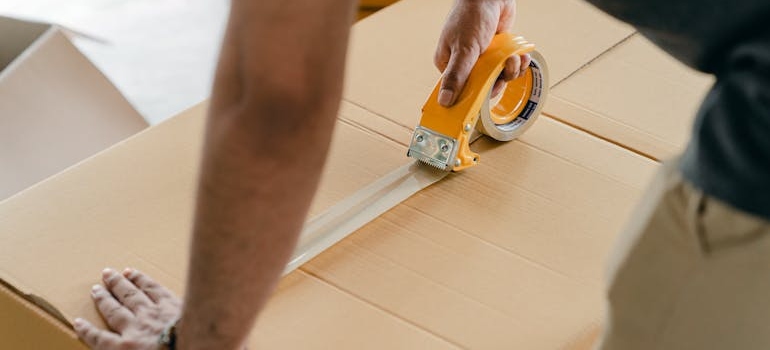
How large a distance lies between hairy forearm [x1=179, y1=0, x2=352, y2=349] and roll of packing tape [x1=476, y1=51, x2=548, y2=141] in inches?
30.3

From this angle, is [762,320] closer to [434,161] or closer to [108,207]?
[434,161]

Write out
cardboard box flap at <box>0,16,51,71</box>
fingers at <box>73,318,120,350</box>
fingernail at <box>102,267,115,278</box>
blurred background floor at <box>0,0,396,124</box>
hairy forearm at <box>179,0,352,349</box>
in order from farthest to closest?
1. blurred background floor at <box>0,0,396,124</box>
2. cardboard box flap at <box>0,16,51,71</box>
3. fingernail at <box>102,267,115,278</box>
4. fingers at <box>73,318,120,350</box>
5. hairy forearm at <box>179,0,352,349</box>

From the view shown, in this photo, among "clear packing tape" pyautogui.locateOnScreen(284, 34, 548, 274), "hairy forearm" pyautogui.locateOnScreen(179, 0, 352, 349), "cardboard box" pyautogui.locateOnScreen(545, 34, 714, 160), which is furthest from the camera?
"cardboard box" pyautogui.locateOnScreen(545, 34, 714, 160)

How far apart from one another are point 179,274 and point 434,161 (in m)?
0.43

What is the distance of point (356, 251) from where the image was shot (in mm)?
1273

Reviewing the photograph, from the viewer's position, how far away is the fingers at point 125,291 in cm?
114

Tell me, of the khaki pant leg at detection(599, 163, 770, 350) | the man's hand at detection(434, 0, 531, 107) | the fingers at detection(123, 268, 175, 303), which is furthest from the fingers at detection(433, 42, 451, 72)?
the khaki pant leg at detection(599, 163, 770, 350)

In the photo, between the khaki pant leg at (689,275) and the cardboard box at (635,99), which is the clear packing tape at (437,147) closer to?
the cardboard box at (635,99)

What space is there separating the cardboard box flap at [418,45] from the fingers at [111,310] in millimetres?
558

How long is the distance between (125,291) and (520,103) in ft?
2.44

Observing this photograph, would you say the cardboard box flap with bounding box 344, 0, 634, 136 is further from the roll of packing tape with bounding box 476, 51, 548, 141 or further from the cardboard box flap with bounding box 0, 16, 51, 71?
the cardboard box flap with bounding box 0, 16, 51, 71

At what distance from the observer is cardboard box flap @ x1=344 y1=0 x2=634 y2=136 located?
1604mm

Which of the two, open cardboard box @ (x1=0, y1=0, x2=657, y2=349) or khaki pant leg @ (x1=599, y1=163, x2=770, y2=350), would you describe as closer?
khaki pant leg @ (x1=599, y1=163, x2=770, y2=350)

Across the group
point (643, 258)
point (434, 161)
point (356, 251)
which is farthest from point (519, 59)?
point (643, 258)
